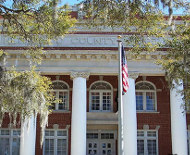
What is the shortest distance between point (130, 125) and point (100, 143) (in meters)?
4.67

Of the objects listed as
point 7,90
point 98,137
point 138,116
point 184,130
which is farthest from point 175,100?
point 7,90

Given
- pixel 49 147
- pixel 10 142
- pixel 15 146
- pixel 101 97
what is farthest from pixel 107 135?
pixel 10 142

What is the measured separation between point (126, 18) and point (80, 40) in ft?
33.8

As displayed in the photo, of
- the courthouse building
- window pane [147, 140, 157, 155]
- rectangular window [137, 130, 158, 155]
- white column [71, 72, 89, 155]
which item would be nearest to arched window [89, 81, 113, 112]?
the courthouse building

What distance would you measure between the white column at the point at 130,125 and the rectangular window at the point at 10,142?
23.5ft

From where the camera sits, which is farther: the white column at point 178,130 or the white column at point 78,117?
the white column at point 178,130

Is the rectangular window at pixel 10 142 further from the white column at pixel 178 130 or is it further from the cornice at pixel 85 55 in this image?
the white column at pixel 178 130

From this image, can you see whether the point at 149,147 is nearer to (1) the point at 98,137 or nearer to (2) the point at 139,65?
(1) the point at 98,137

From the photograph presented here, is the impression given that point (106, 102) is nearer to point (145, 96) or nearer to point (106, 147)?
point (145, 96)

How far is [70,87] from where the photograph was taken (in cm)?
2452

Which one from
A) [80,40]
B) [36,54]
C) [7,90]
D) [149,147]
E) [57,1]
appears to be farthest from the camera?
[149,147]

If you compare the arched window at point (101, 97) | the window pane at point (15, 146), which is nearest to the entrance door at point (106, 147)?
the arched window at point (101, 97)

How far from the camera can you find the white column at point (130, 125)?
799 inches

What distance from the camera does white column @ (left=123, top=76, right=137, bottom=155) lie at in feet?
66.6
